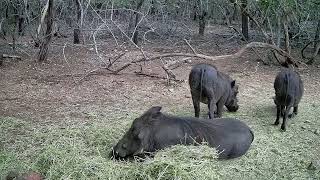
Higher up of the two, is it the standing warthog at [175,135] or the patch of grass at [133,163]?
the standing warthog at [175,135]

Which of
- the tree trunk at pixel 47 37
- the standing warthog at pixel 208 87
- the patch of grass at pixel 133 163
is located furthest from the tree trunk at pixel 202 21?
the patch of grass at pixel 133 163

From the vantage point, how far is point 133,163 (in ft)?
15.3

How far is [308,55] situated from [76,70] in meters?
5.86

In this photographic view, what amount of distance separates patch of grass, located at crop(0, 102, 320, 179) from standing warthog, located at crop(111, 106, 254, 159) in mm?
162

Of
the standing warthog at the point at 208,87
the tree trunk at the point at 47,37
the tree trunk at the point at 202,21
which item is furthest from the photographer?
the tree trunk at the point at 202,21

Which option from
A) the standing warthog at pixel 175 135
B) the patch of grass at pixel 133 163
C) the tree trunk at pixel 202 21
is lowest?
the patch of grass at pixel 133 163

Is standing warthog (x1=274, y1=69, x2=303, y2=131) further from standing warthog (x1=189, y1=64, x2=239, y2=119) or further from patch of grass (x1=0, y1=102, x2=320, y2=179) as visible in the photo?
standing warthog (x1=189, y1=64, x2=239, y2=119)

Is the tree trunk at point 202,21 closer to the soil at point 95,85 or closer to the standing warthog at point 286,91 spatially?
the soil at point 95,85

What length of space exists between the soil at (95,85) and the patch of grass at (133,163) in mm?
566

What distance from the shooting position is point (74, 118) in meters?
6.45

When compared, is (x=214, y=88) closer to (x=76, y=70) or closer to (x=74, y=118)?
(x=74, y=118)

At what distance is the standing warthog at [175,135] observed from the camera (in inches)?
194

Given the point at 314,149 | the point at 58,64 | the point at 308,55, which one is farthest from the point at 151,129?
the point at 308,55

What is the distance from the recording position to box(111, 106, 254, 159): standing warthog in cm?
493
